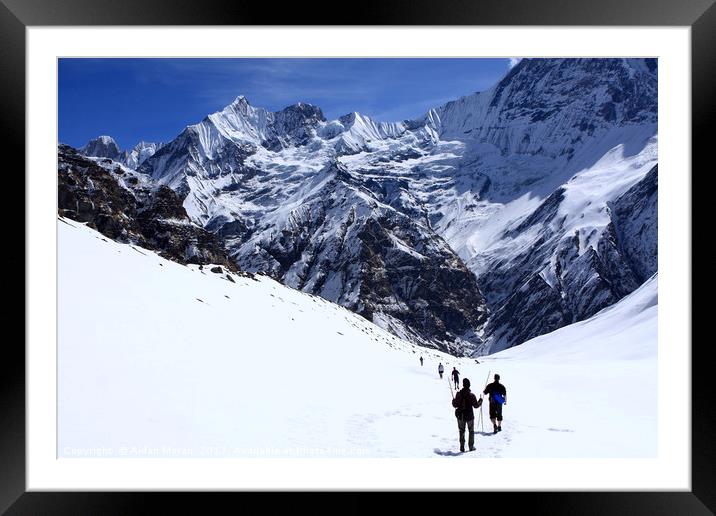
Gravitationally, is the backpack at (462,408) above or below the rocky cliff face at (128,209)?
below

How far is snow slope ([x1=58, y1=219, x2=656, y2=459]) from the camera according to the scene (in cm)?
1145

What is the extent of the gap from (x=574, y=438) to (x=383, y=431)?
4.07 metres

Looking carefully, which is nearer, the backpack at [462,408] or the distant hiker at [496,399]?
the backpack at [462,408]

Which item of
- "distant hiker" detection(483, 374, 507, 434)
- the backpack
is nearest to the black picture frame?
the backpack

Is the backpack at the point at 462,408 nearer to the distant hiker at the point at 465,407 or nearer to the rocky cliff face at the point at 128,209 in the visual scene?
the distant hiker at the point at 465,407

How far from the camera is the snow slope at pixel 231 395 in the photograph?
1145 centimetres

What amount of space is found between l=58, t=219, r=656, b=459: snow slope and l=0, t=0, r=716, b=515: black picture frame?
106 cm
